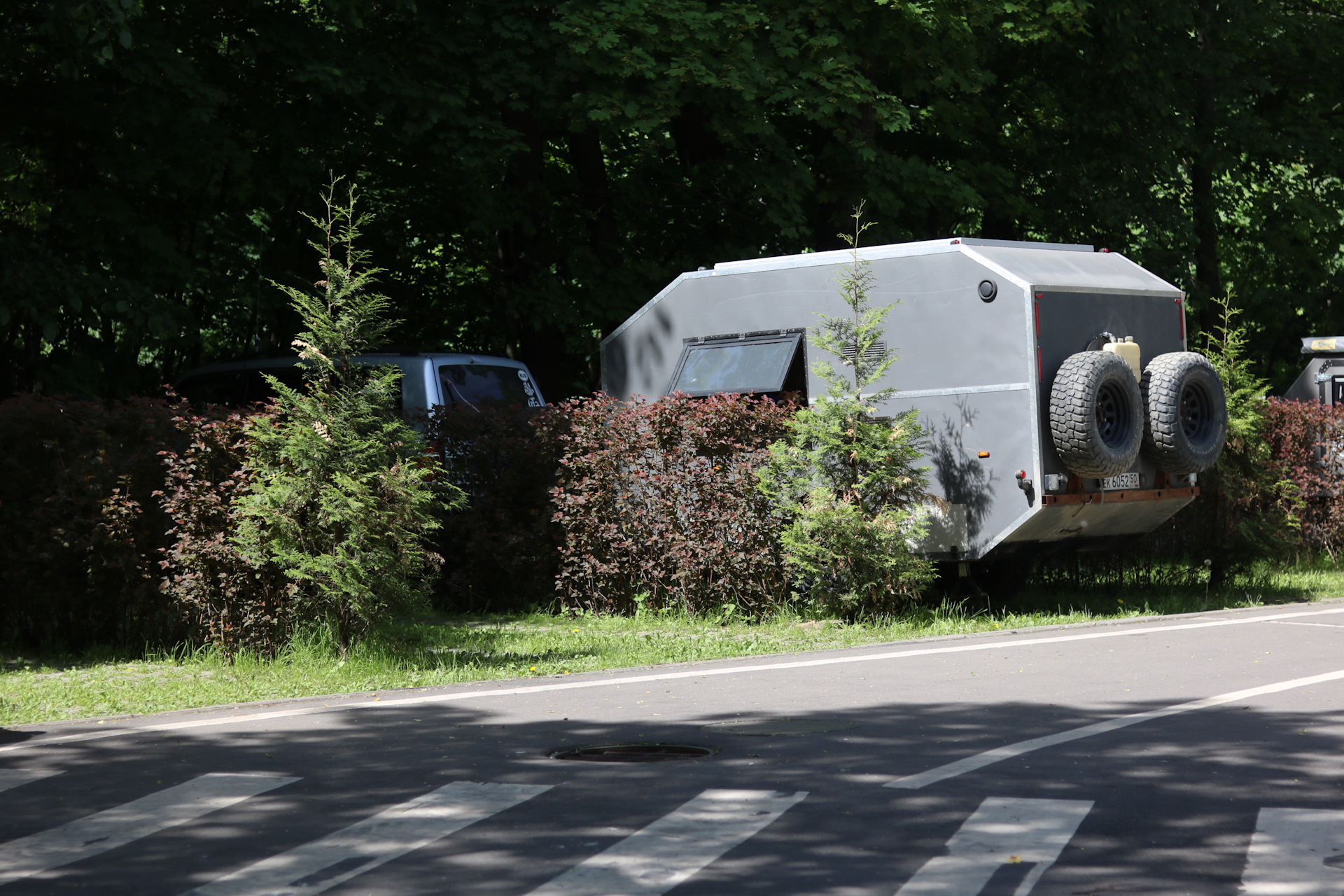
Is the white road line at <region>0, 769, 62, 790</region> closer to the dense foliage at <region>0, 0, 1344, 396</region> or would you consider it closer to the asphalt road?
the asphalt road

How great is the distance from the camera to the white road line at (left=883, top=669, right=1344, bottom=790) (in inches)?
264

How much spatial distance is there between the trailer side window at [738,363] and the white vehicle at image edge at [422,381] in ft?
5.71

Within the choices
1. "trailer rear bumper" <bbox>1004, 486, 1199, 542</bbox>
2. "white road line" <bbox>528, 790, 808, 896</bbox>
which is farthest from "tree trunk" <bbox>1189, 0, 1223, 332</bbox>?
"white road line" <bbox>528, 790, 808, 896</bbox>

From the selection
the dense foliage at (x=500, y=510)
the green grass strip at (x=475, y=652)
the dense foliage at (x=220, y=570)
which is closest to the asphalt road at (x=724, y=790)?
the green grass strip at (x=475, y=652)

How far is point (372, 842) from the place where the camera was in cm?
571

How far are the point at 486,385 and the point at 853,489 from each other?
5.57m

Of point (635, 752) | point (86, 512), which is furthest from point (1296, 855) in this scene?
point (86, 512)

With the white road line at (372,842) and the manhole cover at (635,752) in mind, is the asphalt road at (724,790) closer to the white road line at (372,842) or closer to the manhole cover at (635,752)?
the white road line at (372,842)

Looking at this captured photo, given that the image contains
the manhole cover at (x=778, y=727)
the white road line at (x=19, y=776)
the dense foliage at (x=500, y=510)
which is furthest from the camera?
the dense foliage at (x=500, y=510)

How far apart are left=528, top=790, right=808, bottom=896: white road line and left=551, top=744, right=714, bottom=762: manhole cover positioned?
2.71 feet

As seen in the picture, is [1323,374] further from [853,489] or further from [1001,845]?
[1001,845]

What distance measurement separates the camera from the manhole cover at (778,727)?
790cm

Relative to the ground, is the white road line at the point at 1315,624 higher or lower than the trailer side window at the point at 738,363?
lower

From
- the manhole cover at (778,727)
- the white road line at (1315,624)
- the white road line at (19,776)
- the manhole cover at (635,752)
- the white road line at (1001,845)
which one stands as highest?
the white road line at (19,776)
